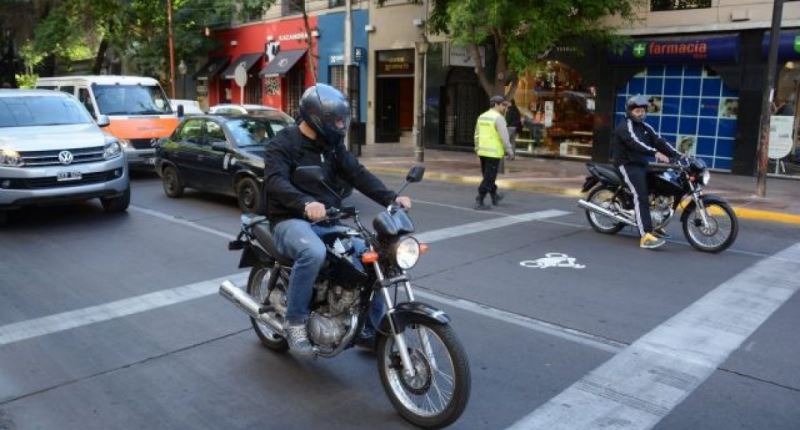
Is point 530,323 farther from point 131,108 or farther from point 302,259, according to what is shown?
point 131,108

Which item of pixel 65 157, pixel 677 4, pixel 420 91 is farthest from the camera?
pixel 420 91

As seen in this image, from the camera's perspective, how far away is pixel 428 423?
153 inches

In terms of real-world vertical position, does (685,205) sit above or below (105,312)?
above

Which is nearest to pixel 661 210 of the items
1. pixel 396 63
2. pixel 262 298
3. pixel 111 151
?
pixel 262 298

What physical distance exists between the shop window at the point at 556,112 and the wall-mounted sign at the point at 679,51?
1564mm

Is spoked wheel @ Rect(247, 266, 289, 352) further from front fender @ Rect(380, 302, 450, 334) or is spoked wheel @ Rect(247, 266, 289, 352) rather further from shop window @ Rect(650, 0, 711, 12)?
shop window @ Rect(650, 0, 711, 12)

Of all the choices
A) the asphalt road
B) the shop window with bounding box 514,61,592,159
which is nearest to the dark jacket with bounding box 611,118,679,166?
the asphalt road

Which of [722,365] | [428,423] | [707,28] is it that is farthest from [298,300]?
[707,28]

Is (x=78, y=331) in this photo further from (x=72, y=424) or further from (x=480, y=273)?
(x=480, y=273)

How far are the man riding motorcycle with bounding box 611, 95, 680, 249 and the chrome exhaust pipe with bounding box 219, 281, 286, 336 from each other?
5.54m

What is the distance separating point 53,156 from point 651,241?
7771 millimetres

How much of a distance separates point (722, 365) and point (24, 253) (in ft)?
24.1

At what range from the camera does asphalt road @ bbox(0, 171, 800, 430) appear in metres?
4.18

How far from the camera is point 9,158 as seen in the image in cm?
909
